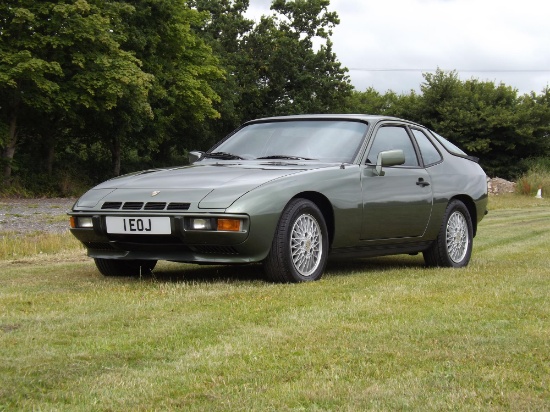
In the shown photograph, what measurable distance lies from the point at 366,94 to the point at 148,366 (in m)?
111

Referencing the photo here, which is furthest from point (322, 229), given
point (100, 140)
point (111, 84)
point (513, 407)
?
point (100, 140)

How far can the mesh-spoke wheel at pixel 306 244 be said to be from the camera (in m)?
7.16

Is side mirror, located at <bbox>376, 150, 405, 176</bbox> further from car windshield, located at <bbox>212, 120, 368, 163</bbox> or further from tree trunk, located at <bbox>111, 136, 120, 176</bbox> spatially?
tree trunk, located at <bbox>111, 136, 120, 176</bbox>

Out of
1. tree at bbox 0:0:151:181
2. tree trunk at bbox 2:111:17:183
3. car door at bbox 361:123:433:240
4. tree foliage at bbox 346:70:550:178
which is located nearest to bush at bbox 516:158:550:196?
tree foliage at bbox 346:70:550:178

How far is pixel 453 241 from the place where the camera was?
9148mm

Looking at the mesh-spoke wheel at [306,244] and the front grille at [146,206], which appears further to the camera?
the mesh-spoke wheel at [306,244]

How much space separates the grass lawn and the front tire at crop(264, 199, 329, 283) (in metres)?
0.20

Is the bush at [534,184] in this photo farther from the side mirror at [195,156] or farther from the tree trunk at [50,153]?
the side mirror at [195,156]

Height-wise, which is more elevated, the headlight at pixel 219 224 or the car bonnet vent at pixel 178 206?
the car bonnet vent at pixel 178 206

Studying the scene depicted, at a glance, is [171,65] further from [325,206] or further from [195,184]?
[195,184]

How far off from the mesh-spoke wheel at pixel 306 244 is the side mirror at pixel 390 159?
3.42 ft

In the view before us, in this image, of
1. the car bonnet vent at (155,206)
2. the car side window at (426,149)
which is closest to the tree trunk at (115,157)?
the car side window at (426,149)

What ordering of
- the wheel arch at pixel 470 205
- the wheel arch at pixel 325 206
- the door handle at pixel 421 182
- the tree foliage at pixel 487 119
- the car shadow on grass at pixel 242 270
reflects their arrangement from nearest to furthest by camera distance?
the wheel arch at pixel 325 206 → the car shadow on grass at pixel 242 270 → the door handle at pixel 421 182 → the wheel arch at pixel 470 205 → the tree foliage at pixel 487 119

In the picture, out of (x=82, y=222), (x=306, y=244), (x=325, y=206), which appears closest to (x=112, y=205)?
(x=82, y=222)
